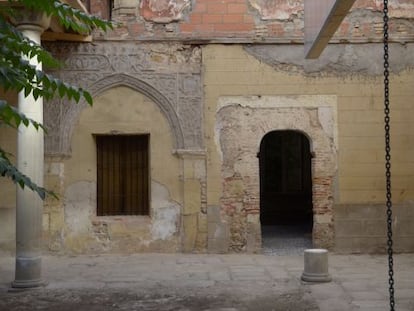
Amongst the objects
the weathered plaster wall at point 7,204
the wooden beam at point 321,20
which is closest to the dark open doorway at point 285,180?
the weathered plaster wall at point 7,204

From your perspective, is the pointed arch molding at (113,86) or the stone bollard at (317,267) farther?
the pointed arch molding at (113,86)

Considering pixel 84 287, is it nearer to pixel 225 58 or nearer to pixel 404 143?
pixel 225 58

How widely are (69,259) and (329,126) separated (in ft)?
17.9

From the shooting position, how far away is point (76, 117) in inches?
411

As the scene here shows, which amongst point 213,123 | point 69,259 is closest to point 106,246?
point 69,259

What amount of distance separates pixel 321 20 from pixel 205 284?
3.82 meters

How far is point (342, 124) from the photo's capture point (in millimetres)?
10547

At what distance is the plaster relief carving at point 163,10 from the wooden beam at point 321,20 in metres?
3.45

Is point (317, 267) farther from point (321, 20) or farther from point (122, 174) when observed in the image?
point (122, 174)

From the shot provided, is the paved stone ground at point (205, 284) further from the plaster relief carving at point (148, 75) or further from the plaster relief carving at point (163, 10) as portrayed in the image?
A: the plaster relief carving at point (163, 10)

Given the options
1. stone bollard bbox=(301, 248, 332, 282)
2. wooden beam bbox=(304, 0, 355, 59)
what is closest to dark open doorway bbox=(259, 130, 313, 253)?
stone bollard bbox=(301, 248, 332, 282)

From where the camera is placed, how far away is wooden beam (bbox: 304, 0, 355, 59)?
5914 millimetres

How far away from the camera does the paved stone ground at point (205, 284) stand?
6.47 metres

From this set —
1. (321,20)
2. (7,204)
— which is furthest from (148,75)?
(321,20)
